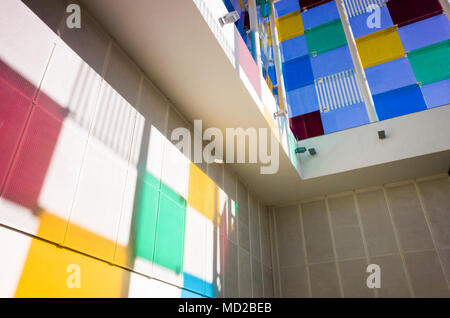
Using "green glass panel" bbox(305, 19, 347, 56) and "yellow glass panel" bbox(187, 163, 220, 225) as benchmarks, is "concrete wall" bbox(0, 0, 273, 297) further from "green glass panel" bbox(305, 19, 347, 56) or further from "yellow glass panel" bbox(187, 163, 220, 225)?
"green glass panel" bbox(305, 19, 347, 56)

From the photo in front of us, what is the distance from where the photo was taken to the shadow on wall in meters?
5.00

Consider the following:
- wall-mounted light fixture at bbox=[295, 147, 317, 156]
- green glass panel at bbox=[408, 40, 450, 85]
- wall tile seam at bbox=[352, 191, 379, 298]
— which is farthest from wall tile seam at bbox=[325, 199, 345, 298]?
green glass panel at bbox=[408, 40, 450, 85]

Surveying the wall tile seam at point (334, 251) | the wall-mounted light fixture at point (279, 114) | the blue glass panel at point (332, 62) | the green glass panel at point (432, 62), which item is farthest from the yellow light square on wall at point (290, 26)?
the wall tile seam at point (334, 251)

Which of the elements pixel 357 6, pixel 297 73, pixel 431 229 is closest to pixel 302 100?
pixel 297 73

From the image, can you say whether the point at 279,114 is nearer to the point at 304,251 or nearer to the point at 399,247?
the point at 304,251

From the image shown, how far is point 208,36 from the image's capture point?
7734mm

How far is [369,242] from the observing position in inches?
521

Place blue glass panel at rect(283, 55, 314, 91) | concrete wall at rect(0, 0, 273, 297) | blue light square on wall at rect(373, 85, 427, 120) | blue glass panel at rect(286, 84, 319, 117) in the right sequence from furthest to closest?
blue glass panel at rect(283, 55, 314, 91)
blue glass panel at rect(286, 84, 319, 117)
blue light square on wall at rect(373, 85, 427, 120)
concrete wall at rect(0, 0, 273, 297)

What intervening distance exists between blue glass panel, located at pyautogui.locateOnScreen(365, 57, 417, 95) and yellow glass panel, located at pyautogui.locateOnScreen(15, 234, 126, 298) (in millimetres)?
12115

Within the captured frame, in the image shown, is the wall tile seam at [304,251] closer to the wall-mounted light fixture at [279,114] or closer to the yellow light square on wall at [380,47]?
the wall-mounted light fixture at [279,114]

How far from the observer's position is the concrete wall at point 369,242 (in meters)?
12.2
